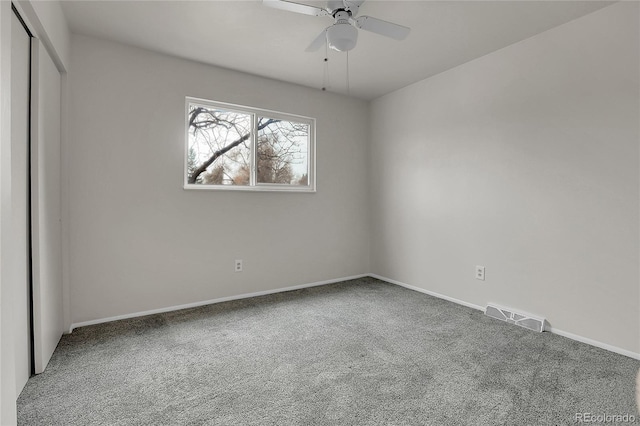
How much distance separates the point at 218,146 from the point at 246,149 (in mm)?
310

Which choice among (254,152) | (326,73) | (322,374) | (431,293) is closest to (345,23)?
(326,73)

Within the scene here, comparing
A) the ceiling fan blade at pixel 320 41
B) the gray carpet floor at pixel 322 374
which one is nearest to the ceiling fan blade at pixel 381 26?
the ceiling fan blade at pixel 320 41

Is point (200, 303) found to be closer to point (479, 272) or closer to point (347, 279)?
point (347, 279)

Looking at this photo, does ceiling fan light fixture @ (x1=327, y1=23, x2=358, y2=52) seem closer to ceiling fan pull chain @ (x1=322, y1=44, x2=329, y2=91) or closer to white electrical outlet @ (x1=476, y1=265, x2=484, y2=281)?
ceiling fan pull chain @ (x1=322, y1=44, x2=329, y2=91)

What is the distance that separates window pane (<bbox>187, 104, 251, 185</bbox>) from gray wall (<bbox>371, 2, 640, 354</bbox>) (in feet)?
6.29

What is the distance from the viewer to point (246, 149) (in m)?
3.52

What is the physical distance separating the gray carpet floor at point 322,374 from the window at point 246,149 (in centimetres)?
142

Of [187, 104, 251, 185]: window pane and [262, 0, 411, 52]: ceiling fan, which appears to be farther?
[187, 104, 251, 185]: window pane

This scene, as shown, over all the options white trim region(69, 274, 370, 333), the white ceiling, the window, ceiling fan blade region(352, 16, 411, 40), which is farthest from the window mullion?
ceiling fan blade region(352, 16, 411, 40)

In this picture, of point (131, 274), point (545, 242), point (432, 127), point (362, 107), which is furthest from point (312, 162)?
point (545, 242)

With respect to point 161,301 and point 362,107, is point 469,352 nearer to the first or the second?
point 161,301

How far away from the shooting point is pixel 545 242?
2580 mm

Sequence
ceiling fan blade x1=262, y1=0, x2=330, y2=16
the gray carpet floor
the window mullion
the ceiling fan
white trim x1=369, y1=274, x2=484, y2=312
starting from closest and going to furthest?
the gray carpet floor, ceiling fan blade x1=262, y1=0, x2=330, y2=16, the ceiling fan, white trim x1=369, y1=274, x2=484, y2=312, the window mullion

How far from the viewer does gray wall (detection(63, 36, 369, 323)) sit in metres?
2.63
